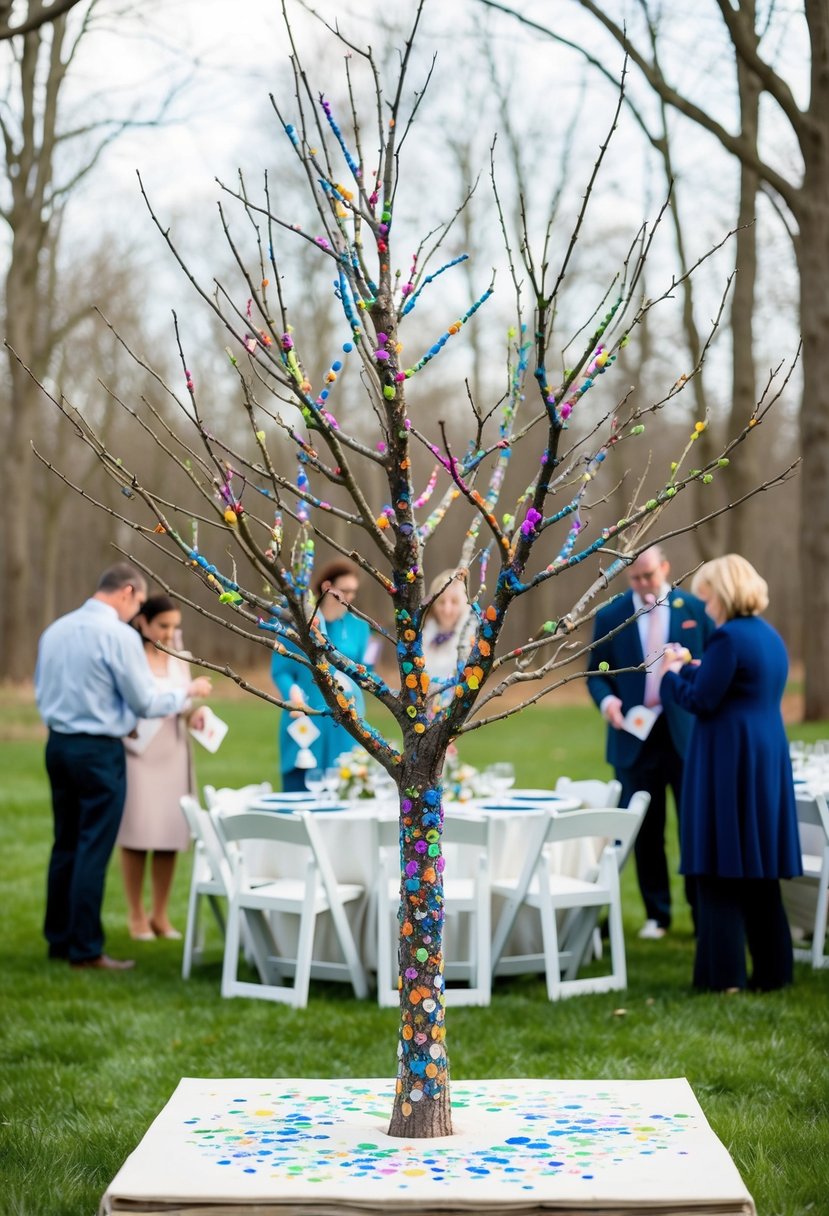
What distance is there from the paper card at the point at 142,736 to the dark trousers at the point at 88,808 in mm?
589

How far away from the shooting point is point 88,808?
8.23 metres

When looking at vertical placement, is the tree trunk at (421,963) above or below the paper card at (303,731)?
below

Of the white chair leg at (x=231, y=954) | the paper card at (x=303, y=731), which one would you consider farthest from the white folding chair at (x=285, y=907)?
the paper card at (x=303, y=731)

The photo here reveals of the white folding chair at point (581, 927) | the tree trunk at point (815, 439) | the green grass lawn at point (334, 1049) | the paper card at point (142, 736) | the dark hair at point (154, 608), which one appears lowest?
the green grass lawn at point (334, 1049)

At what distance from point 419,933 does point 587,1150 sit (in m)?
0.70

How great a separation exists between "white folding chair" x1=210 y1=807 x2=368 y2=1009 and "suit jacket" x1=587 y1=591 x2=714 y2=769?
201 cm

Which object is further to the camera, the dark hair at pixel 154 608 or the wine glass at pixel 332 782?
the dark hair at pixel 154 608

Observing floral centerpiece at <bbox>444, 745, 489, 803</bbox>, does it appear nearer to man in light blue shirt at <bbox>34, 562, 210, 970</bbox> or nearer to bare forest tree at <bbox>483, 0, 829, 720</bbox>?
man in light blue shirt at <bbox>34, 562, 210, 970</bbox>

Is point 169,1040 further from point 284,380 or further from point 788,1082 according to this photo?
point 284,380

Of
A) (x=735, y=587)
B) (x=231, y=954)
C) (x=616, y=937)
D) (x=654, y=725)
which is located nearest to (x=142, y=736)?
(x=231, y=954)

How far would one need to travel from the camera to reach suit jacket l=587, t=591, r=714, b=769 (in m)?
8.76

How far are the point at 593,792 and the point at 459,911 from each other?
1808 mm

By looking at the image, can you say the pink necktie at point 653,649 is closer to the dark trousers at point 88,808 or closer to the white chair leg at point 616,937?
the white chair leg at point 616,937

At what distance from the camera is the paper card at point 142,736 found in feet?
29.5
